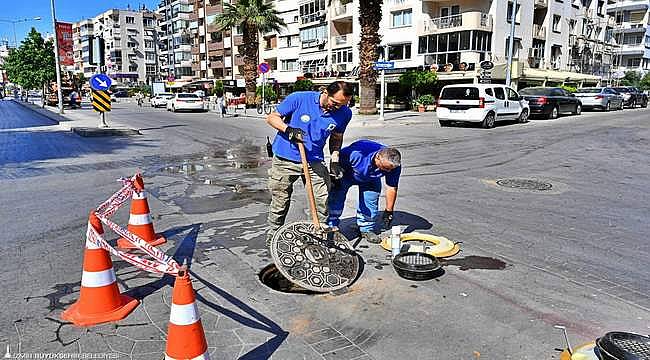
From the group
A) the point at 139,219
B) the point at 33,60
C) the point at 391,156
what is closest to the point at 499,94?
the point at 391,156

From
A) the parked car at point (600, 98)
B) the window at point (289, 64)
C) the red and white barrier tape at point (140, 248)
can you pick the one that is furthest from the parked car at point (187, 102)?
the red and white barrier tape at point (140, 248)

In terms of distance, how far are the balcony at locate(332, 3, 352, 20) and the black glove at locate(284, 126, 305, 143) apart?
4353 centimetres

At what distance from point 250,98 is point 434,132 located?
74.4 feet

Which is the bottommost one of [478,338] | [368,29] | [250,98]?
[478,338]

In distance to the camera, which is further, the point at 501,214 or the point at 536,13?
the point at 536,13

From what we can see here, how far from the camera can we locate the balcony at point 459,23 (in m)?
35.5

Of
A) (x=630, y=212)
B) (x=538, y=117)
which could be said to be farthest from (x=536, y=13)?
(x=630, y=212)

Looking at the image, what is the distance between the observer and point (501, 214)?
6.33 meters

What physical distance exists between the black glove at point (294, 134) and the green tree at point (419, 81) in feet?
96.7

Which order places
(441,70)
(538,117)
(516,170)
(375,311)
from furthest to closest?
1. (441,70)
2. (538,117)
3. (516,170)
4. (375,311)

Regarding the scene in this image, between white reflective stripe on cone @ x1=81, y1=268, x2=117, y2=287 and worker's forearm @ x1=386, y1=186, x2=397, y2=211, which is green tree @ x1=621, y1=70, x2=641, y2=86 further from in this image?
white reflective stripe on cone @ x1=81, y1=268, x2=117, y2=287

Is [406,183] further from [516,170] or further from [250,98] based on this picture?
[250,98]

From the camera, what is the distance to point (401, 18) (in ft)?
134

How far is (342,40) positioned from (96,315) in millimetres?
45562
